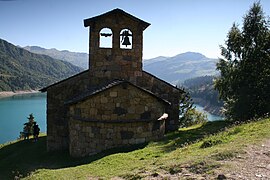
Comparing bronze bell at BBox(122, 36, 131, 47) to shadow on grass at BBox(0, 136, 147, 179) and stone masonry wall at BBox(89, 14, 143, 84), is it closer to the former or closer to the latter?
stone masonry wall at BBox(89, 14, 143, 84)

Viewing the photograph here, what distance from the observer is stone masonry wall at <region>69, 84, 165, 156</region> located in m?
11.8

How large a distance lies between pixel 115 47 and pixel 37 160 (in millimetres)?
7243

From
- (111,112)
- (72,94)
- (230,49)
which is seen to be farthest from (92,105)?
(230,49)

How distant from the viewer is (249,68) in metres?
19.6

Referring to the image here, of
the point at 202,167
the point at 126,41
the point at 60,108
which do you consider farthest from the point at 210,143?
the point at 60,108

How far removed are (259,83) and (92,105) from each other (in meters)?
12.7

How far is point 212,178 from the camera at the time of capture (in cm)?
561

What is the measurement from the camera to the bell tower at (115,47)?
45.4ft

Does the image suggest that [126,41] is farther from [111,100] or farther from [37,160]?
[37,160]

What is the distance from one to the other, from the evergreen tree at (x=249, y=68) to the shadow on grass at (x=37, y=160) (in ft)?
34.1

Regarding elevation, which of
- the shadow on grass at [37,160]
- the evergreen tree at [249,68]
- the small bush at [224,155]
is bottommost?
the shadow on grass at [37,160]

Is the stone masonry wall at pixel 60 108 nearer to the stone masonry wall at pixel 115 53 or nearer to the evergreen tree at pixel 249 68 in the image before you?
the stone masonry wall at pixel 115 53

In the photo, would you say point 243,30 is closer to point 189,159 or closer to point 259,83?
point 259,83

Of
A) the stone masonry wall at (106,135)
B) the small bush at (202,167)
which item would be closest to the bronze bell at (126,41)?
the stone masonry wall at (106,135)
